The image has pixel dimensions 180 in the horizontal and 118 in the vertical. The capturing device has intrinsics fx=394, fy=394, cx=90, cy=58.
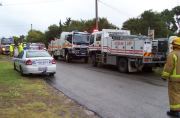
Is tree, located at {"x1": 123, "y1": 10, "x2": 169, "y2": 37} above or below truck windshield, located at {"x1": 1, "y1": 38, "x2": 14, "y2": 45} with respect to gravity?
above

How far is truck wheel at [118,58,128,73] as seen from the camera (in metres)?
22.6

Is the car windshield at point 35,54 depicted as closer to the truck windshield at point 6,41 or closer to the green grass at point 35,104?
the green grass at point 35,104

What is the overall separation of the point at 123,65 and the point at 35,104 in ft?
41.0

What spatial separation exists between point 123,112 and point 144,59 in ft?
36.1

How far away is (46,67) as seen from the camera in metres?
19.4

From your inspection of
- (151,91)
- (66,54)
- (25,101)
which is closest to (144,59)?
(151,91)

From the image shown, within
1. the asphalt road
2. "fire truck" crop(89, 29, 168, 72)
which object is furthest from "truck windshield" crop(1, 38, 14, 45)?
the asphalt road

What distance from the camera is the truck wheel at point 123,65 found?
22641 mm

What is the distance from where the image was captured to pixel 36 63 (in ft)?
63.1

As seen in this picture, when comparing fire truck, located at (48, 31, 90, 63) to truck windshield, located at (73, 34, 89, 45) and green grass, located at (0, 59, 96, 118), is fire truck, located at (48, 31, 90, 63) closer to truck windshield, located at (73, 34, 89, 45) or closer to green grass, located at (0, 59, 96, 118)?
truck windshield, located at (73, 34, 89, 45)

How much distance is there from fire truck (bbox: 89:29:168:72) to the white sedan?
4.70 m

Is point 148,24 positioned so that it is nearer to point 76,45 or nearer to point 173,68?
point 76,45

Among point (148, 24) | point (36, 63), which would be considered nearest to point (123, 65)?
point (36, 63)

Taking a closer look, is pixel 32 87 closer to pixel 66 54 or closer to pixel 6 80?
pixel 6 80
